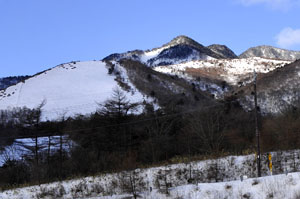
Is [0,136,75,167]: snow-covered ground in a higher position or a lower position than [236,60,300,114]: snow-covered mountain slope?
lower

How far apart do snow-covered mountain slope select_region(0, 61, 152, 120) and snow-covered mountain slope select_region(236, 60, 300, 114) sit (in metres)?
31.7

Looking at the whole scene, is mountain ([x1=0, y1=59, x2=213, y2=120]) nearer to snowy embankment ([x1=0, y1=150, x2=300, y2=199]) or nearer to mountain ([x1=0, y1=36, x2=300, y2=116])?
mountain ([x1=0, y1=36, x2=300, y2=116])

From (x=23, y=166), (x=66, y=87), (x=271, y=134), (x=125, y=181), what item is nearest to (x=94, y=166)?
(x=23, y=166)

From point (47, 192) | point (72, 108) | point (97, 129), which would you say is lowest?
point (47, 192)

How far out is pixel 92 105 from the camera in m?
79.8

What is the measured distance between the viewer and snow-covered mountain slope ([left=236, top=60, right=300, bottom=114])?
84.4 meters

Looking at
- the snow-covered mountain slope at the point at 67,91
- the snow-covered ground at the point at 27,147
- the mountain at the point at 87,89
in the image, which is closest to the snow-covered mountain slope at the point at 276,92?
the mountain at the point at 87,89

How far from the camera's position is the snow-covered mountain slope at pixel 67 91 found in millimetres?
80500

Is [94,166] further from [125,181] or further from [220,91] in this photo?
[220,91]

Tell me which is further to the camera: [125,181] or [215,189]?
[125,181]

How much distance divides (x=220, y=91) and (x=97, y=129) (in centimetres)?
12632

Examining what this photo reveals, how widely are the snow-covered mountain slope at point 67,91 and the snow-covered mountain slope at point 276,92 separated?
1247 inches

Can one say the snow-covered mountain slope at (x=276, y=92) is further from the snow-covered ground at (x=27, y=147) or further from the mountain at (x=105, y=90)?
the snow-covered ground at (x=27, y=147)

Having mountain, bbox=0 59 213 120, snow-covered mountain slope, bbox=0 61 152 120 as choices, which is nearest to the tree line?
mountain, bbox=0 59 213 120
